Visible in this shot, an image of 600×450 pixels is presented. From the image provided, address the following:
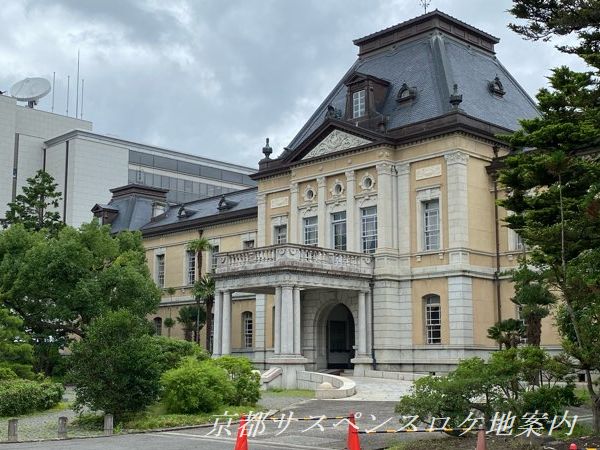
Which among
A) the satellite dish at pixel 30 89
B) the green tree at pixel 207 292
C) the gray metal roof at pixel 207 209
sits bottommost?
the green tree at pixel 207 292

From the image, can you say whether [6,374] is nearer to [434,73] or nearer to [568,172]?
[568,172]

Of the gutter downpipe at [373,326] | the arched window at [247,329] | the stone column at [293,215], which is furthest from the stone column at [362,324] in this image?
the arched window at [247,329]

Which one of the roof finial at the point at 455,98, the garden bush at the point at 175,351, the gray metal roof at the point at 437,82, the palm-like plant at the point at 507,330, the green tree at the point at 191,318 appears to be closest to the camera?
the palm-like plant at the point at 507,330

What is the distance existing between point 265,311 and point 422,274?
943 centimetres

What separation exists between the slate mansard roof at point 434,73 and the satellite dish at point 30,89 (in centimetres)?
4579

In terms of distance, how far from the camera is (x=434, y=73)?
1508 inches

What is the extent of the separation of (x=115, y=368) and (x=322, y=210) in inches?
781

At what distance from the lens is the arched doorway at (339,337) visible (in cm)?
3938

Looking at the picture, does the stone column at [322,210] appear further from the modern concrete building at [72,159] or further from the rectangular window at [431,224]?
the modern concrete building at [72,159]

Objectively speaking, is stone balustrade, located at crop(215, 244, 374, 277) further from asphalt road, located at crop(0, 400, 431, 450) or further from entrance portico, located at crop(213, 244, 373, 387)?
asphalt road, located at crop(0, 400, 431, 450)

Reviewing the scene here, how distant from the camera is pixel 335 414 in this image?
23016 millimetres

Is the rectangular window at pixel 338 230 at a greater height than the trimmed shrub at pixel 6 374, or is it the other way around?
the rectangular window at pixel 338 230

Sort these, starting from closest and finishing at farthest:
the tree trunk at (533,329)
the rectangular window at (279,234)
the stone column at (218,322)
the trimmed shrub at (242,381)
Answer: the trimmed shrub at (242,381), the tree trunk at (533,329), the stone column at (218,322), the rectangular window at (279,234)

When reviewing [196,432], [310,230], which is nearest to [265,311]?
[310,230]
